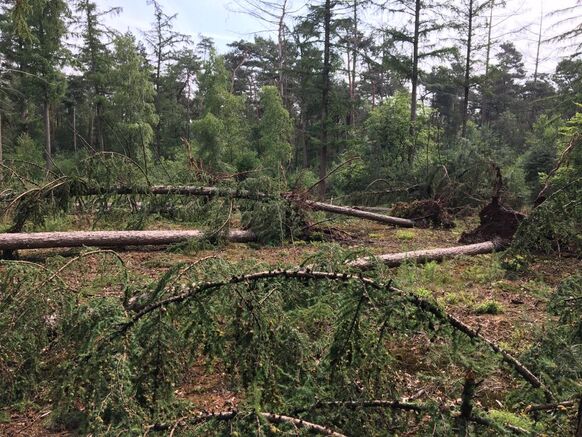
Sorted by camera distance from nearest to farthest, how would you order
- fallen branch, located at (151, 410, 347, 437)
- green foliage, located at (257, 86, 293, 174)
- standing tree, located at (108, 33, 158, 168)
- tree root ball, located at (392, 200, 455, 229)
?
fallen branch, located at (151, 410, 347, 437)
tree root ball, located at (392, 200, 455, 229)
green foliage, located at (257, 86, 293, 174)
standing tree, located at (108, 33, 158, 168)

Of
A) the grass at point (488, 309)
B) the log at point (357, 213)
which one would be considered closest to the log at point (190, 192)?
the log at point (357, 213)

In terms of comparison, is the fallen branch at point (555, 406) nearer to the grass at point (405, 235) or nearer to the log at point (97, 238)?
the log at point (97, 238)

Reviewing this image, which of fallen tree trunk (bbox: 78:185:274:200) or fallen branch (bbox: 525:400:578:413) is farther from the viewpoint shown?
fallen tree trunk (bbox: 78:185:274:200)

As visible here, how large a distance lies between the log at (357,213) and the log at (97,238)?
187 cm

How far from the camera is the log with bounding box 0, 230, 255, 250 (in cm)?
662

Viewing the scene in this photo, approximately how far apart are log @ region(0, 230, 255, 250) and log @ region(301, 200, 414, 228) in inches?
73.5

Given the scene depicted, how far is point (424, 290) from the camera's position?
5215mm

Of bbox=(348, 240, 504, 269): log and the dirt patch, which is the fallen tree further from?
the dirt patch

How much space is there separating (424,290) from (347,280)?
12.4 ft

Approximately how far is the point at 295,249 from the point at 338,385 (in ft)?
21.7

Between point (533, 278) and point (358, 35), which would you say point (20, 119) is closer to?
point (358, 35)

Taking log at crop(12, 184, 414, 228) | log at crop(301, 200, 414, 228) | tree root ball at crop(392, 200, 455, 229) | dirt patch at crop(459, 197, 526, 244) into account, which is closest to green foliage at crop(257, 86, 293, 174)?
tree root ball at crop(392, 200, 455, 229)

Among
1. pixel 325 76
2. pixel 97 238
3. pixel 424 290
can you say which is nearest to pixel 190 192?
pixel 97 238

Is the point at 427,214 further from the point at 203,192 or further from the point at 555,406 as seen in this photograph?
the point at 555,406
